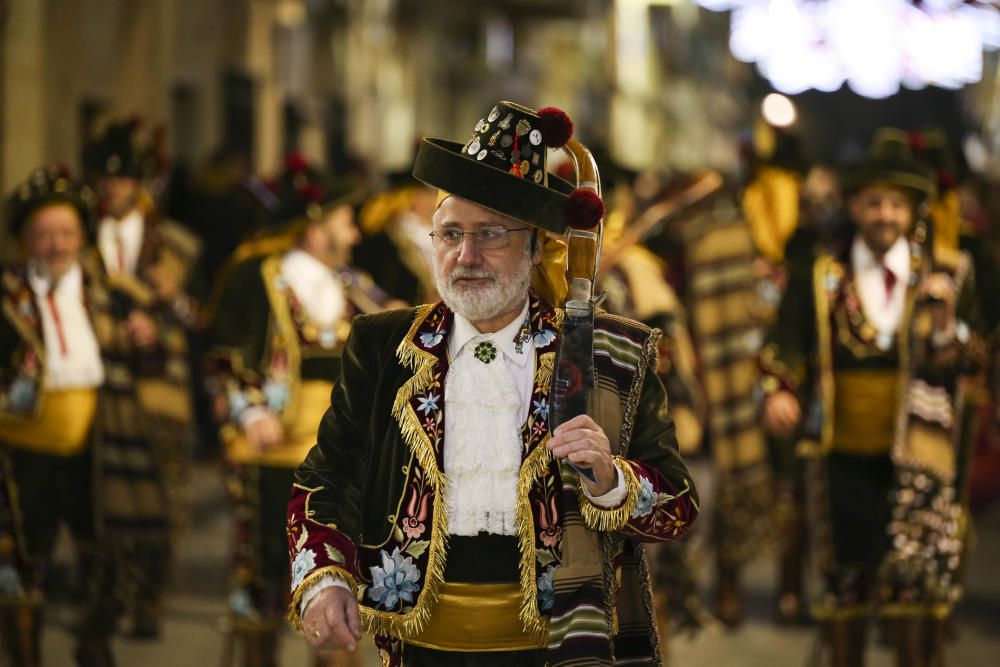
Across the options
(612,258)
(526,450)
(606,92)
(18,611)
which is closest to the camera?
(526,450)

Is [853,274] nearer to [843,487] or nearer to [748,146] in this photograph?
[843,487]

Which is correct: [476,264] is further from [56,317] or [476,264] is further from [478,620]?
[56,317]

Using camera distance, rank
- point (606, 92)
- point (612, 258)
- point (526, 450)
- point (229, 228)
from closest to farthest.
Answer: point (526, 450) < point (612, 258) < point (229, 228) < point (606, 92)

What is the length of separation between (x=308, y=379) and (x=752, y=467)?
136 inches

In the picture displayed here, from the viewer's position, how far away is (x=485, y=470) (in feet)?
14.5

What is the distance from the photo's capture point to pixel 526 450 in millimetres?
4430

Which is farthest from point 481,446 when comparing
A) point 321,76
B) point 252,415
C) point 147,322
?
point 321,76

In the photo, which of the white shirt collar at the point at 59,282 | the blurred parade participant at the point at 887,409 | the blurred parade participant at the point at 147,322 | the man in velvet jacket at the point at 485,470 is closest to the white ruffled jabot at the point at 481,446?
the man in velvet jacket at the point at 485,470

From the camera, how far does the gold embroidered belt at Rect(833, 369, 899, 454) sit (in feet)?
25.7

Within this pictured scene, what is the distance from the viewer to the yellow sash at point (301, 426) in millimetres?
7863

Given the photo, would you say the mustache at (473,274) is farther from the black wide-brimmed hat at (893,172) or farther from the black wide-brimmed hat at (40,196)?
the black wide-brimmed hat at (40,196)

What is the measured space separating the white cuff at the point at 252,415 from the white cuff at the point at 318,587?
3.51 m

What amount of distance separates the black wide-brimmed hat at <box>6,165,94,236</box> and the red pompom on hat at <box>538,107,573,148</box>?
4137mm

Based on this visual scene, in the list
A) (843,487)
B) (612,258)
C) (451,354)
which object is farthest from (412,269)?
(451,354)
